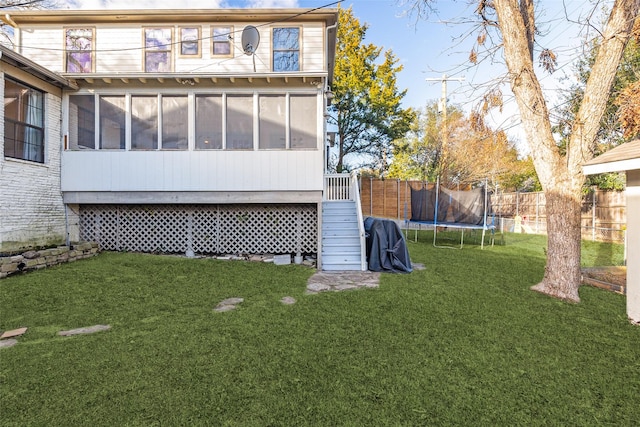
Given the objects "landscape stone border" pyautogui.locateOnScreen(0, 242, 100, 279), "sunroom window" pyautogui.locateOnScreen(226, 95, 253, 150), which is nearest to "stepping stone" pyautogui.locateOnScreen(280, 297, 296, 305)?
"sunroom window" pyautogui.locateOnScreen(226, 95, 253, 150)

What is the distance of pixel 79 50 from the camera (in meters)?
7.60

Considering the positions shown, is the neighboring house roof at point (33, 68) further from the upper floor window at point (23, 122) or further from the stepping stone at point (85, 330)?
the stepping stone at point (85, 330)

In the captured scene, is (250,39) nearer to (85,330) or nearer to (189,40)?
(189,40)

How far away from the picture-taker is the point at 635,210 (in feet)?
12.5

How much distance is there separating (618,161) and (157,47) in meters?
8.97

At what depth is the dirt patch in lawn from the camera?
5.24 metres

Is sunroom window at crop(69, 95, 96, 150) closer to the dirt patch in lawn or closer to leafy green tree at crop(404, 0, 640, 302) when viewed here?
leafy green tree at crop(404, 0, 640, 302)

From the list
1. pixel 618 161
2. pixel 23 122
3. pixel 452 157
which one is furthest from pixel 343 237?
pixel 452 157

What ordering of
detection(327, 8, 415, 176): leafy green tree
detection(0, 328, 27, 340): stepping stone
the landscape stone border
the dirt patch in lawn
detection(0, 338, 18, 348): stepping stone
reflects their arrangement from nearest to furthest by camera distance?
detection(0, 338, 18, 348): stepping stone, detection(0, 328, 27, 340): stepping stone, the dirt patch in lawn, the landscape stone border, detection(327, 8, 415, 176): leafy green tree

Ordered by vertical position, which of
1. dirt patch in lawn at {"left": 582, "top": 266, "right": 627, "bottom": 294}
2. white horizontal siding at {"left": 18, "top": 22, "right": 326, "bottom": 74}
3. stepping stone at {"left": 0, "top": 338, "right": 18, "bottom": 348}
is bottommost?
stepping stone at {"left": 0, "top": 338, "right": 18, "bottom": 348}

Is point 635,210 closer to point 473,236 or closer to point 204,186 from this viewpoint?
point 204,186

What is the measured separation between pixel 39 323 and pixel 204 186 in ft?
13.2

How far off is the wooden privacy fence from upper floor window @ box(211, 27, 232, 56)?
7783 millimetres

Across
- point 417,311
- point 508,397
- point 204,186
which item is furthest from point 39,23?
point 508,397
